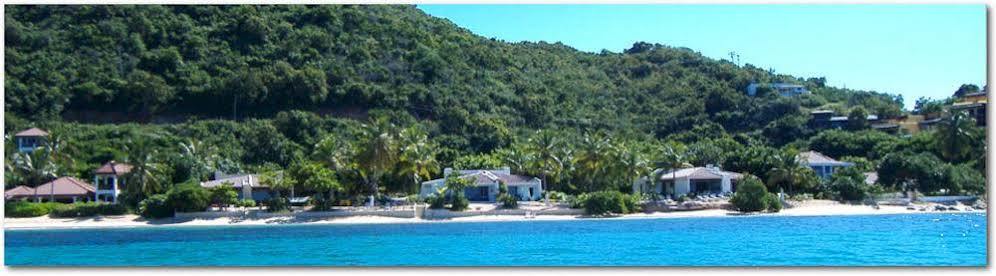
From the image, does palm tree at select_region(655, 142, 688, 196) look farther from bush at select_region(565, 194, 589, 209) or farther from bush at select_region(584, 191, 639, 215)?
bush at select_region(565, 194, 589, 209)

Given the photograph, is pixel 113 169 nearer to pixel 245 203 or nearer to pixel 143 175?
pixel 143 175

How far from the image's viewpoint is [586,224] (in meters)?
35.0

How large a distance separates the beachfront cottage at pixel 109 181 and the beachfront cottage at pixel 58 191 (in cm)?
40

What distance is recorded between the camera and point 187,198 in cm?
3828

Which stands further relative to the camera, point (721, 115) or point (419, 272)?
point (721, 115)

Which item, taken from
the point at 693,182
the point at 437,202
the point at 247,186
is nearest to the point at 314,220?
the point at 437,202

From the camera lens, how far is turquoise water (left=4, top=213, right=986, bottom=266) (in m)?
21.9

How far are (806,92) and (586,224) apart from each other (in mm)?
45959

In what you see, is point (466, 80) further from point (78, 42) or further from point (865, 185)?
point (865, 185)

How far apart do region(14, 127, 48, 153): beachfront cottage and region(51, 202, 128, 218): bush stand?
1390cm

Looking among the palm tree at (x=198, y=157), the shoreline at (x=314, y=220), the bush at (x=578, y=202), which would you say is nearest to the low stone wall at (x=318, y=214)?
the shoreline at (x=314, y=220)

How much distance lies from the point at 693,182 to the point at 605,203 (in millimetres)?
9787

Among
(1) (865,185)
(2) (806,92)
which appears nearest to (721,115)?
(2) (806,92)

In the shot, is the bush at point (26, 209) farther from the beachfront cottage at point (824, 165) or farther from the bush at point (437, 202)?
the beachfront cottage at point (824, 165)
